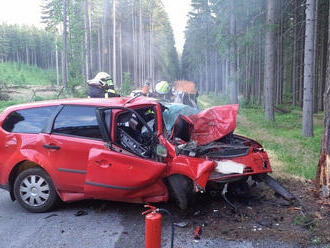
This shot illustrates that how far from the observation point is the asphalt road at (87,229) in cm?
401

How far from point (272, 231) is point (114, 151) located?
2284mm

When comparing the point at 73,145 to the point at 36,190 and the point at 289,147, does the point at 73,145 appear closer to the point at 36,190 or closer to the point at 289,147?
the point at 36,190

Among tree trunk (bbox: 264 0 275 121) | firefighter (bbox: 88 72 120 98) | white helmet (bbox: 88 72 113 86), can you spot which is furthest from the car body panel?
tree trunk (bbox: 264 0 275 121)

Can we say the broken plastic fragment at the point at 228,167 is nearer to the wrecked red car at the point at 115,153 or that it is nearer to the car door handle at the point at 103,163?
the wrecked red car at the point at 115,153

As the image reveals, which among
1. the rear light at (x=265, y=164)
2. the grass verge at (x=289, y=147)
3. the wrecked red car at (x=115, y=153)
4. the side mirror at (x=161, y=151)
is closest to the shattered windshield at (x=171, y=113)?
the wrecked red car at (x=115, y=153)

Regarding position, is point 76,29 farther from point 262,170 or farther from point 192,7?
point 262,170

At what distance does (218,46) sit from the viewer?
1844cm

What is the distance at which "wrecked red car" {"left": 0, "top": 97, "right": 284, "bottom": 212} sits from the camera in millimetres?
4566

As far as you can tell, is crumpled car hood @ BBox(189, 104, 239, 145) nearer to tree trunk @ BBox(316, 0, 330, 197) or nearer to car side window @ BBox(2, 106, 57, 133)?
tree trunk @ BBox(316, 0, 330, 197)

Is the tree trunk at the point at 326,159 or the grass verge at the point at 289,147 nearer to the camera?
the tree trunk at the point at 326,159

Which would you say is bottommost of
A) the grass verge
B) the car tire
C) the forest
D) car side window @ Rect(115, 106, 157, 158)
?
the grass verge

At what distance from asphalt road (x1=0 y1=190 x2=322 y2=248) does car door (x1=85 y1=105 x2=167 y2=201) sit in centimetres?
48

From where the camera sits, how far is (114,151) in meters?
4.62

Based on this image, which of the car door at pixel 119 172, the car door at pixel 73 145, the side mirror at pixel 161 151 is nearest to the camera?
the car door at pixel 119 172
